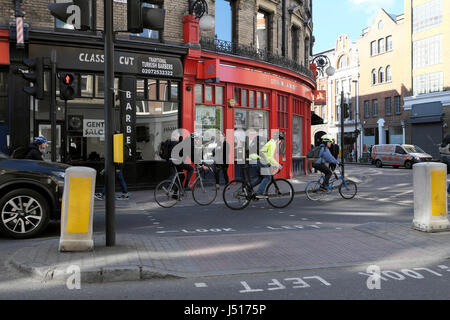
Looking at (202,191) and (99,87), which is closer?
(202,191)

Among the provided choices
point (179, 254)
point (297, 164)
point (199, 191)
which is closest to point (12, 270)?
point (179, 254)

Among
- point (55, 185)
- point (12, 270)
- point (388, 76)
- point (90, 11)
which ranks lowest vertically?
point (12, 270)

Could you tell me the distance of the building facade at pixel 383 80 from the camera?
145 ft

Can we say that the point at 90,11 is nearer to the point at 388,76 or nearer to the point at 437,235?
the point at 437,235

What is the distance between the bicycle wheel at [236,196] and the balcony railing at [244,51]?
7.42 m

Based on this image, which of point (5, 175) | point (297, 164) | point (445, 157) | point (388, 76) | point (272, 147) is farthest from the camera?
point (388, 76)

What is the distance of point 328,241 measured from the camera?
663 cm

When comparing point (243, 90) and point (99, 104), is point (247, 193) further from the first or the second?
point (243, 90)

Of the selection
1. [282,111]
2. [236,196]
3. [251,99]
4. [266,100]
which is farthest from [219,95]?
[236,196]

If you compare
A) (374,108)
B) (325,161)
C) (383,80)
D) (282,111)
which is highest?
(383,80)

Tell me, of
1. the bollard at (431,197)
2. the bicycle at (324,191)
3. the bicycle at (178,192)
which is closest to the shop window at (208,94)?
the bicycle at (178,192)

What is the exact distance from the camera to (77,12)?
229 inches

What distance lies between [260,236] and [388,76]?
4392cm

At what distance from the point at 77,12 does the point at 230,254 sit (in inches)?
145
